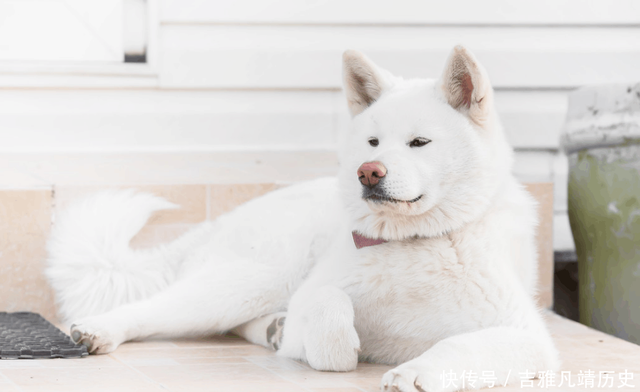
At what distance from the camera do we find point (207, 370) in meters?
2.33

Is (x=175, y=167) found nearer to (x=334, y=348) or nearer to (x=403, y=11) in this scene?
(x=403, y=11)

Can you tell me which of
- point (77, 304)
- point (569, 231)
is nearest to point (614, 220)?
point (569, 231)

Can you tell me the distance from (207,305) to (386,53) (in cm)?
210

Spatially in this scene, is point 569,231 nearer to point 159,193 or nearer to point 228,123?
point 228,123

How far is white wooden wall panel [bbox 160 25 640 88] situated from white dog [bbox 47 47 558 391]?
1620 mm

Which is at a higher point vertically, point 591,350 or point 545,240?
point 545,240

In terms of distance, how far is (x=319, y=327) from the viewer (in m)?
2.24

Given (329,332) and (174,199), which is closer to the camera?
(329,332)

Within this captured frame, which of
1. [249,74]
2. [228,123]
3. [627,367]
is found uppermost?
[249,74]

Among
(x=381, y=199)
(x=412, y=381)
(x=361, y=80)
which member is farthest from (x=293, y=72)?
(x=412, y=381)

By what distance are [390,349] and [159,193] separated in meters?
1.63

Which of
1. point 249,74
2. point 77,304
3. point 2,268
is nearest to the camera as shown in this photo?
point 77,304

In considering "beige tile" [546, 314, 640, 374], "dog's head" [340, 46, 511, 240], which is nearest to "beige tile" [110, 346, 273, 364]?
"dog's head" [340, 46, 511, 240]

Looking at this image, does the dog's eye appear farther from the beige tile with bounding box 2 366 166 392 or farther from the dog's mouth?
the beige tile with bounding box 2 366 166 392
